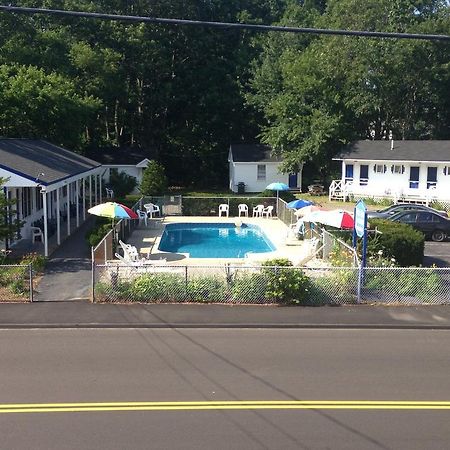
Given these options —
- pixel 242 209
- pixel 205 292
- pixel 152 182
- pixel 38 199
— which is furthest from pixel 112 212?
pixel 152 182

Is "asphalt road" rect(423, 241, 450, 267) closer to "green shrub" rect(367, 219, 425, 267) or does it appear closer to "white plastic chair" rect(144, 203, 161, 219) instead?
"green shrub" rect(367, 219, 425, 267)

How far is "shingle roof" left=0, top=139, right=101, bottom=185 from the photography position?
22172mm

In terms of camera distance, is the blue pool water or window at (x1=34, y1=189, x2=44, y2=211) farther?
window at (x1=34, y1=189, x2=44, y2=211)

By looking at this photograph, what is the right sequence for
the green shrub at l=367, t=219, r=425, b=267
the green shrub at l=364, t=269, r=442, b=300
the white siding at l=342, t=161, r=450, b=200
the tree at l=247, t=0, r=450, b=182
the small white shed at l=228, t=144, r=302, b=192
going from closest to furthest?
the green shrub at l=364, t=269, r=442, b=300 < the green shrub at l=367, t=219, r=425, b=267 < the white siding at l=342, t=161, r=450, b=200 < the tree at l=247, t=0, r=450, b=182 < the small white shed at l=228, t=144, r=302, b=192

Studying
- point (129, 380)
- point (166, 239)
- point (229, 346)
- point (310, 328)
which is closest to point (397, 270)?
point (310, 328)

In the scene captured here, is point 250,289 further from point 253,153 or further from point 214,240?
point 253,153

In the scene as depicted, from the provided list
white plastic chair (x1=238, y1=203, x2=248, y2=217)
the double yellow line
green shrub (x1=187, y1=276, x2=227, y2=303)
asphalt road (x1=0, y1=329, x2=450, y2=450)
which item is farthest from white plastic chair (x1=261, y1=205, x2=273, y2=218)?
the double yellow line

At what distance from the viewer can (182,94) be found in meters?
54.2

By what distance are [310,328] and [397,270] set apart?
333 centimetres

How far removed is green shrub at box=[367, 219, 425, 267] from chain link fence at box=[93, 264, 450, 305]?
12.2 ft

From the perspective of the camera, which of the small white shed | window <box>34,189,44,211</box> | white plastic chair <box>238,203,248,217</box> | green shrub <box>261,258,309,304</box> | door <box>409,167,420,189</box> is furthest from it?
the small white shed

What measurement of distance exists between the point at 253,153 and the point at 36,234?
2747cm

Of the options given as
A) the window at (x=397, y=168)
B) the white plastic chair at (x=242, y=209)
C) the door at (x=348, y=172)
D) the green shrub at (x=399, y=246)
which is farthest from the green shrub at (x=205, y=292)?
the door at (x=348, y=172)

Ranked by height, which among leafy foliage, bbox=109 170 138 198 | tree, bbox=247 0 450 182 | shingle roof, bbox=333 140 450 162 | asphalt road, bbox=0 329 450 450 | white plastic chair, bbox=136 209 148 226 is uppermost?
tree, bbox=247 0 450 182
